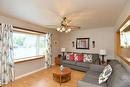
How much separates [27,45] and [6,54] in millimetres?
1378

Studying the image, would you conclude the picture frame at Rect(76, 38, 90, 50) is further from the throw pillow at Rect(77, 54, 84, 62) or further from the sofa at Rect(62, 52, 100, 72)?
the sofa at Rect(62, 52, 100, 72)

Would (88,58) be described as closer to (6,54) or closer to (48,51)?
(48,51)

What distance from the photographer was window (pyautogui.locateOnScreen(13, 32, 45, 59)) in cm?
394

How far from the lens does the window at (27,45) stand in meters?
3.94

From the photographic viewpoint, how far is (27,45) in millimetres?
4504

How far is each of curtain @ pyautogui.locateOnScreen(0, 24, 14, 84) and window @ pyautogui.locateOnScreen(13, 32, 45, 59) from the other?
1.83 feet

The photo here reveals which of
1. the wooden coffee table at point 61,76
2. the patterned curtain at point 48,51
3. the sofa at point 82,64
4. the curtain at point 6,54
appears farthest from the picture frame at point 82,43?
the curtain at point 6,54

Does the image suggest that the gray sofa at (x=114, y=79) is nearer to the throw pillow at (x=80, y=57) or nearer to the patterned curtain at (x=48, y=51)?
the throw pillow at (x=80, y=57)

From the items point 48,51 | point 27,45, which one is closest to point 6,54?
point 27,45

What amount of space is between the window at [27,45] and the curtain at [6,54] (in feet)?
1.83

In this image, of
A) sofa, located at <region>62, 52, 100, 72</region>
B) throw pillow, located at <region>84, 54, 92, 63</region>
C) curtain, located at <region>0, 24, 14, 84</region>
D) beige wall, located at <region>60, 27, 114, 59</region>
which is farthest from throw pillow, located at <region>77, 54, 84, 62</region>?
curtain, located at <region>0, 24, 14, 84</region>

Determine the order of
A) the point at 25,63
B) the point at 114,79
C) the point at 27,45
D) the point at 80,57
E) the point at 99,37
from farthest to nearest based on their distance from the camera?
the point at 99,37
the point at 80,57
the point at 27,45
the point at 25,63
the point at 114,79

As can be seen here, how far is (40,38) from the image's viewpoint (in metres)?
5.22

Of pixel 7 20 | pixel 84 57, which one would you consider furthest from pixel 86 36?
pixel 7 20
